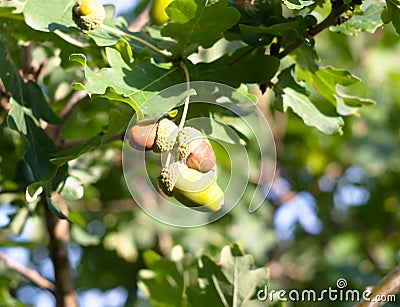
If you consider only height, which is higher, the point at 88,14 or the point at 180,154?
the point at 88,14

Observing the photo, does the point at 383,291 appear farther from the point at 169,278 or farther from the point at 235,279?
the point at 169,278

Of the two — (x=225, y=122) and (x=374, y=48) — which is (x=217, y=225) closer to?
(x=374, y=48)

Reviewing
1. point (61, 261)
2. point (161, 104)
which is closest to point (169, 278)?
point (61, 261)

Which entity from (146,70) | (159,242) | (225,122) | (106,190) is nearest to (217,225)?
(159,242)

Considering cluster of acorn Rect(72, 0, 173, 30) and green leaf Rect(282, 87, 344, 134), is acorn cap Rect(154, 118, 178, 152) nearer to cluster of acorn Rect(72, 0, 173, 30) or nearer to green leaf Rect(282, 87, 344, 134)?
cluster of acorn Rect(72, 0, 173, 30)

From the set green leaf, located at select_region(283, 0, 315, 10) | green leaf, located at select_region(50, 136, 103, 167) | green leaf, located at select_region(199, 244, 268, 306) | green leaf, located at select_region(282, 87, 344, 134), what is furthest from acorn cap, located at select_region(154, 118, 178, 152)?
green leaf, located at select_region(199, 244, 268, 306)

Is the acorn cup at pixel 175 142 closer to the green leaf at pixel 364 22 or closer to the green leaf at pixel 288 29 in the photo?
the green leaf at pixel 288 29

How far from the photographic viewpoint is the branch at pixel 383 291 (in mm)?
1282

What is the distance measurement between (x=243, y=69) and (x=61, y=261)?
2.61 ft

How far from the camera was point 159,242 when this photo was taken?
2938mm

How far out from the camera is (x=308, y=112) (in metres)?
1.45

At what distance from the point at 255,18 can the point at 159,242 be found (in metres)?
1.73

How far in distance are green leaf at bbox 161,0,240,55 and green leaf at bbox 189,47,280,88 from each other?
0.06m

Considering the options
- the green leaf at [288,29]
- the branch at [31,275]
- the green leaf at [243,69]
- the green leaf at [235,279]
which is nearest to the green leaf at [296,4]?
the green leaf at [288,29]
